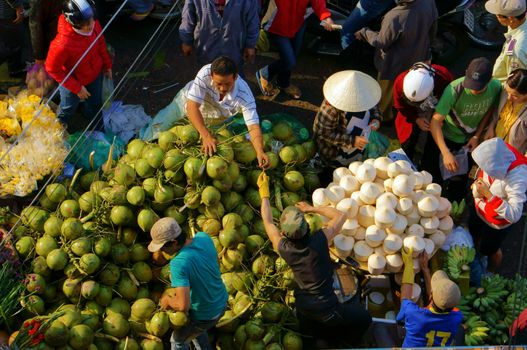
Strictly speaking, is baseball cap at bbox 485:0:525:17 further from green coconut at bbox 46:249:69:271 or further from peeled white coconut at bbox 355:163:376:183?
green coconut at bbox 46:249:69:271

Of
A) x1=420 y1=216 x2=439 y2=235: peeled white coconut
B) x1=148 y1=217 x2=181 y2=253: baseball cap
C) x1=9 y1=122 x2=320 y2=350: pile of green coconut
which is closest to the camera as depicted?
x1=148 y1=217 x2=181 y2=253: baseball cap

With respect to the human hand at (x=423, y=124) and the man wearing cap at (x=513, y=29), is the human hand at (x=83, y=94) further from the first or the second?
the man wearing cap at (x=513, y=29)

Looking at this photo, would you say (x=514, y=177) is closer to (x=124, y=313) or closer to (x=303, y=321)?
(x=303, y=321)

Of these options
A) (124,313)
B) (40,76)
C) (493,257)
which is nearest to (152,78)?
(40,76)

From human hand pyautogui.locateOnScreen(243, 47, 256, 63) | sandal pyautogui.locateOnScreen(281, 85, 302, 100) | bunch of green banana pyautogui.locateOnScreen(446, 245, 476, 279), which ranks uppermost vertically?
human hand pyautogui.locateOnScreen(243, 47, 256, 63)

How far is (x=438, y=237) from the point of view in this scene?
491 centimetres

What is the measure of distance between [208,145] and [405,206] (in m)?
1.47

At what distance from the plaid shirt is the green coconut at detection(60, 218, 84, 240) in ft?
6.44

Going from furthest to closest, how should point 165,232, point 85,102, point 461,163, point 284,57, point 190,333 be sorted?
point 284,57 < point 85,102 < point 461,163 < point 190,333 < point 165,232

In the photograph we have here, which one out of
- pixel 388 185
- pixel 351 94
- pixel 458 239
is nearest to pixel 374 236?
pixel 388 185

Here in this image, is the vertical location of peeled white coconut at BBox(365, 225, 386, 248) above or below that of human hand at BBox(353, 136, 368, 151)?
below

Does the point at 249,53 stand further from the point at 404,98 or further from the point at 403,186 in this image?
the point at 403,186

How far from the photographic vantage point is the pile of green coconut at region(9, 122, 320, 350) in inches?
171

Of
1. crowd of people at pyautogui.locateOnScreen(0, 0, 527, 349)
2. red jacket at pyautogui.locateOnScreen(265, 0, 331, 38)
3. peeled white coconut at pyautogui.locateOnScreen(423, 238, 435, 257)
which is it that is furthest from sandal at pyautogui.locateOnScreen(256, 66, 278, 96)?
peeled white coconut at pyautogui.locateOnScreen(423, 238, 435, 257)
